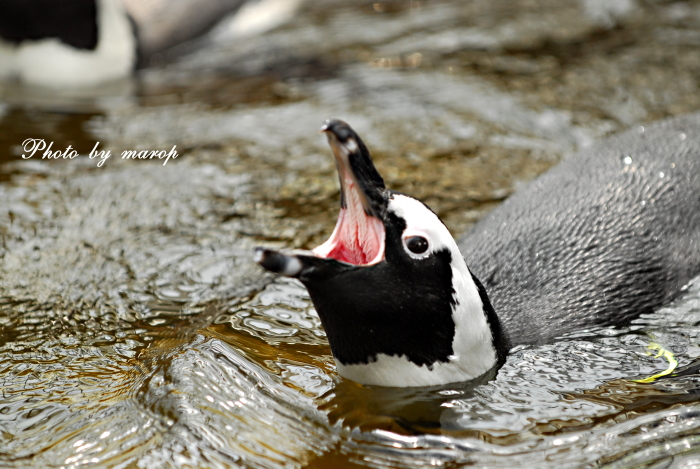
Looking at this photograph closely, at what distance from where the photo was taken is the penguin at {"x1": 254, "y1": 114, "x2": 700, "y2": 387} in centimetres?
264

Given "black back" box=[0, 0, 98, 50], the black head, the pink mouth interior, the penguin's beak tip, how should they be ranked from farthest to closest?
"black back" box=[0, 0, 98, 50]
the pink mouth interior
the black head
the penguin's beak tip

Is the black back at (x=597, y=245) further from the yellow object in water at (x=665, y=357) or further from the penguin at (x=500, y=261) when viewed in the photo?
the yellow object in water at (x=665, y=357)

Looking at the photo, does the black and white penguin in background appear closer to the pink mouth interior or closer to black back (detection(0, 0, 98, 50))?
black back (detection(0, 0, 98, 50))

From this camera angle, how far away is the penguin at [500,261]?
2.64 m

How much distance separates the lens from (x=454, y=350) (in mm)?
2869

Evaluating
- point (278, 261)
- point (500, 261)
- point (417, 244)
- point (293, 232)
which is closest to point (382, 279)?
point (417, 244)

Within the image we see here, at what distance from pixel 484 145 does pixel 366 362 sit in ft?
8.88

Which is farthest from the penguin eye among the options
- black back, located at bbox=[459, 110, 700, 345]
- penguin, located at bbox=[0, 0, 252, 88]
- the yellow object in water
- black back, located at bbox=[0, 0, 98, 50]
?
black back, located at bbox=[0, 0, 98, 50]

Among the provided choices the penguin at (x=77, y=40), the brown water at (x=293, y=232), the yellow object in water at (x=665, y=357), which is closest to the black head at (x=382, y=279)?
the brown water at (x=293, y=232)

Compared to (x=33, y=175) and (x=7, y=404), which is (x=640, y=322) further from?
(x=33, y=175)

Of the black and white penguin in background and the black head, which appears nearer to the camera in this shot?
the black head

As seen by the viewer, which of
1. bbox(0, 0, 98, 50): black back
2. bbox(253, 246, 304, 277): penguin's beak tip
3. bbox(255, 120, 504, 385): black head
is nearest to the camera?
bbox(253, 246, 304, 277): penguin's beak tip

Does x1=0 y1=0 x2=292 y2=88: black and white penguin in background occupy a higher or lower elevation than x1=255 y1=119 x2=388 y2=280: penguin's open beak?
higher

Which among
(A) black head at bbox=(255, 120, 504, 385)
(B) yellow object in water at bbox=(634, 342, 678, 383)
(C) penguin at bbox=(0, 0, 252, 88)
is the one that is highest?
(C) penguin at bbox=(0, 0, 252, 88)
